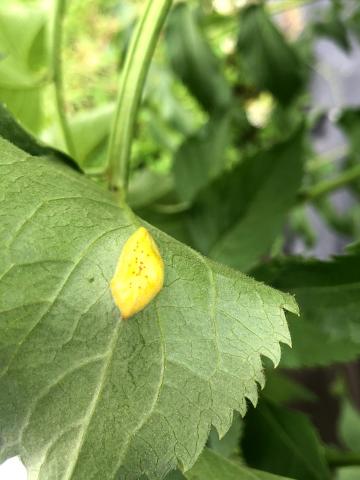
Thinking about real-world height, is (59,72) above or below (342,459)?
above

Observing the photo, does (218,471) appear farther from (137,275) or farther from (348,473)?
(348,473)

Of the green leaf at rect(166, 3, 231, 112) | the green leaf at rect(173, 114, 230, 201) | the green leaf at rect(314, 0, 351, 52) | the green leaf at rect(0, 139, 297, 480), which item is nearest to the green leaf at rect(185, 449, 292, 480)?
the green leaf at rect(0, 139, 297, 480)

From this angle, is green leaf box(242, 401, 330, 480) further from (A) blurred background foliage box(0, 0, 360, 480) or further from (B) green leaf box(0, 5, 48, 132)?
(B) green leaf box(0, 5, 48, 132)

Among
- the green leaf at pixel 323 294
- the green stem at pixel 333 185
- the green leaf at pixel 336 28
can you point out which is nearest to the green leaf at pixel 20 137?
the green leaf at pixel 323 294

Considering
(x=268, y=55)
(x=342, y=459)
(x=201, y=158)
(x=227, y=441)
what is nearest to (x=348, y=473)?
(x=342, y=459)

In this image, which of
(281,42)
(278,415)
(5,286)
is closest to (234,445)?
(278,415)
